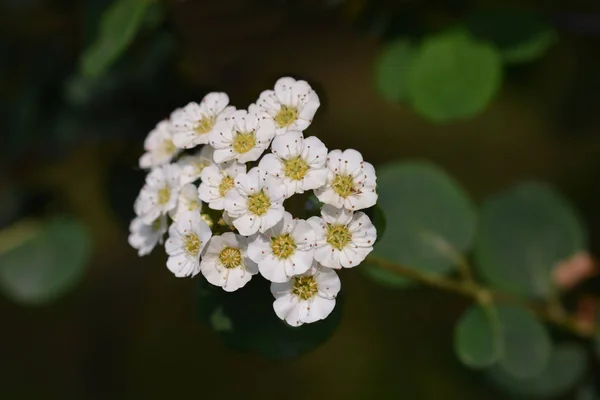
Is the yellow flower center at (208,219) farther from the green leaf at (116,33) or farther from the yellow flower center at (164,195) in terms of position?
the green leaf at (116,33)

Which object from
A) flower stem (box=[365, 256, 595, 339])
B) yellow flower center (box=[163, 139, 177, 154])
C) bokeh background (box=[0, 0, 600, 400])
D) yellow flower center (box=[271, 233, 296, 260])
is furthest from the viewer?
bokeh background (box=[0, 0, 600, 400])

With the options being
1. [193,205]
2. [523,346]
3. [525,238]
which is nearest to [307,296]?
[193,205]

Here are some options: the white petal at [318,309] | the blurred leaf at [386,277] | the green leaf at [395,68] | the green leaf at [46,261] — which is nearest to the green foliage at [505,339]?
the blurred leaf at [386,277]

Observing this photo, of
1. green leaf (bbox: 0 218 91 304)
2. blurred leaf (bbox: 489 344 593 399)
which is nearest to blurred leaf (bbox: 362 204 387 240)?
blurred leaf (bbox: 489 344 593 399)

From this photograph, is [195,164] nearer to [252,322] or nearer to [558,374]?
[252,322]

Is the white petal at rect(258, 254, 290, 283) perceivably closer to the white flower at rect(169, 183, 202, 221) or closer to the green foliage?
the white flower at rect(169, 183, 202, 221)

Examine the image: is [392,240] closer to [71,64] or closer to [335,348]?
[335,348]

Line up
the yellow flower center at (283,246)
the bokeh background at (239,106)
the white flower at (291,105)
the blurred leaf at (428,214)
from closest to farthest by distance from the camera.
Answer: the yellow flower center at (283,246) → the white flower at (291,105) → the blurred leaf at (428,214) → the bokeh background at (239,106)
